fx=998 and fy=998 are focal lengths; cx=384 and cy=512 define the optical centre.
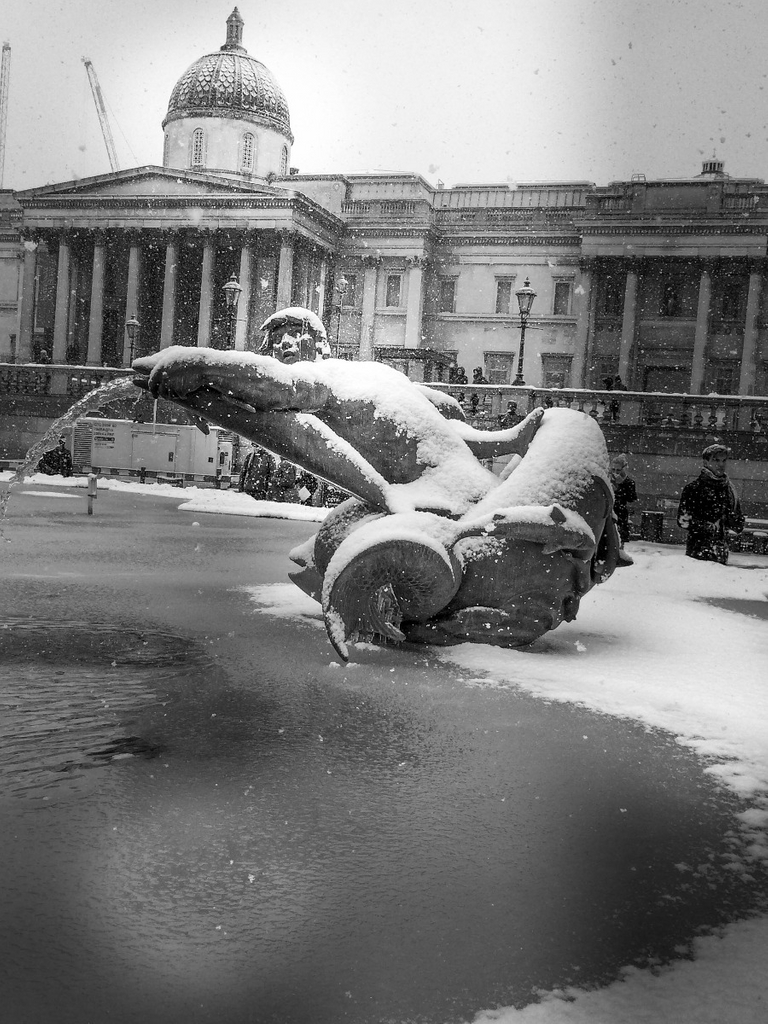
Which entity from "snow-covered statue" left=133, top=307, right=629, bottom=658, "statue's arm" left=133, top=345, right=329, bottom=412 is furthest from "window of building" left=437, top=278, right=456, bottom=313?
"statue's arm" left=133, top=345, right=329, bottom=412

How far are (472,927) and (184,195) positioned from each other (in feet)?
208

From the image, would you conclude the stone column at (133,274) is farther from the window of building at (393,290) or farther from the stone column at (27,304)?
the window of building at (393,290)

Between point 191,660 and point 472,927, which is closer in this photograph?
point 472,927

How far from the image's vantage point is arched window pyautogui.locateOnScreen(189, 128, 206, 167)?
7112 centimetres

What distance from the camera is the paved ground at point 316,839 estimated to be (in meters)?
2.36

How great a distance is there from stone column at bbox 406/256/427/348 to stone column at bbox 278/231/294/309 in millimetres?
8199

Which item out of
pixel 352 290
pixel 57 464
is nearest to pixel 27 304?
pixel 352 290

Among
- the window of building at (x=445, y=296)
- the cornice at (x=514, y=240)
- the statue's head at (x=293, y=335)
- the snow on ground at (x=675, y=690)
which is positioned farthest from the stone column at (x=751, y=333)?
the statue's head at (x=293, y=335)

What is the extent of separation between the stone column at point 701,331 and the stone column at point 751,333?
228cm

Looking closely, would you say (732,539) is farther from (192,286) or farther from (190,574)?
(192,286)

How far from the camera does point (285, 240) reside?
2397 inches

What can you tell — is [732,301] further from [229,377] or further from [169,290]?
[229,377]

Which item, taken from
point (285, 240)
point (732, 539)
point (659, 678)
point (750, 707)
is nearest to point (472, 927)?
point (750, 707)

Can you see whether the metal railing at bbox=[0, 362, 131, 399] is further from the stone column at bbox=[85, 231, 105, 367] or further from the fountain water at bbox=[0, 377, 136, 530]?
the fountain water at bbox=[0, 377, 136, 530]
